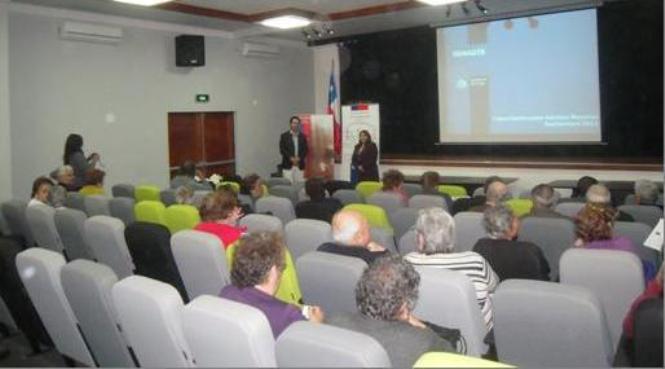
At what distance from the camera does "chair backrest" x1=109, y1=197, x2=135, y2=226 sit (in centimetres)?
531

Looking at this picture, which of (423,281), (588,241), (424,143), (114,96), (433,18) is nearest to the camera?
(423,281)

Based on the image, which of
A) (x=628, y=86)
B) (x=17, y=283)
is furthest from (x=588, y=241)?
(x=628, y=86)

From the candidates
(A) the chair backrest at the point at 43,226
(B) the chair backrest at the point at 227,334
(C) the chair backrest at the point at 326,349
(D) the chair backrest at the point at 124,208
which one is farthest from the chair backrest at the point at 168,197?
(C) the chair backrest at the point at 326,349

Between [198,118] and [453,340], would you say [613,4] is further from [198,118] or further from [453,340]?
[453,340]

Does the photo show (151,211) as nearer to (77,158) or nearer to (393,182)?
(393,182)

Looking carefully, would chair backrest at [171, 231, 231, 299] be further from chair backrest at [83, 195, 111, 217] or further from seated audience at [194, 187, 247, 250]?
chair backrest at [83, 195, 111, 217]

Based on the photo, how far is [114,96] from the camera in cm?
890

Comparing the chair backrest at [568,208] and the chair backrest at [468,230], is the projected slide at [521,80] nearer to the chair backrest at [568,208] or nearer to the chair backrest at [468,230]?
the chair backrest at [568,208]

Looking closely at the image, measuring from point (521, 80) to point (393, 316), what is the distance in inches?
319

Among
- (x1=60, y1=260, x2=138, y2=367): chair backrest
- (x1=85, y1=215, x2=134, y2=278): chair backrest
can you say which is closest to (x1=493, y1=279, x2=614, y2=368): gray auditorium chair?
(x1=60, y1=260, x2=138, y2=367): chair backrest

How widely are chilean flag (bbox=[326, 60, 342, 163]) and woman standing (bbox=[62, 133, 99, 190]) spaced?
15.3 feet

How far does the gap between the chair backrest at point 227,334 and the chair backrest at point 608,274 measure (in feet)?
5.10

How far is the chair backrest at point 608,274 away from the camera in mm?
2586

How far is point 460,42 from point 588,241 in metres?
7.30
